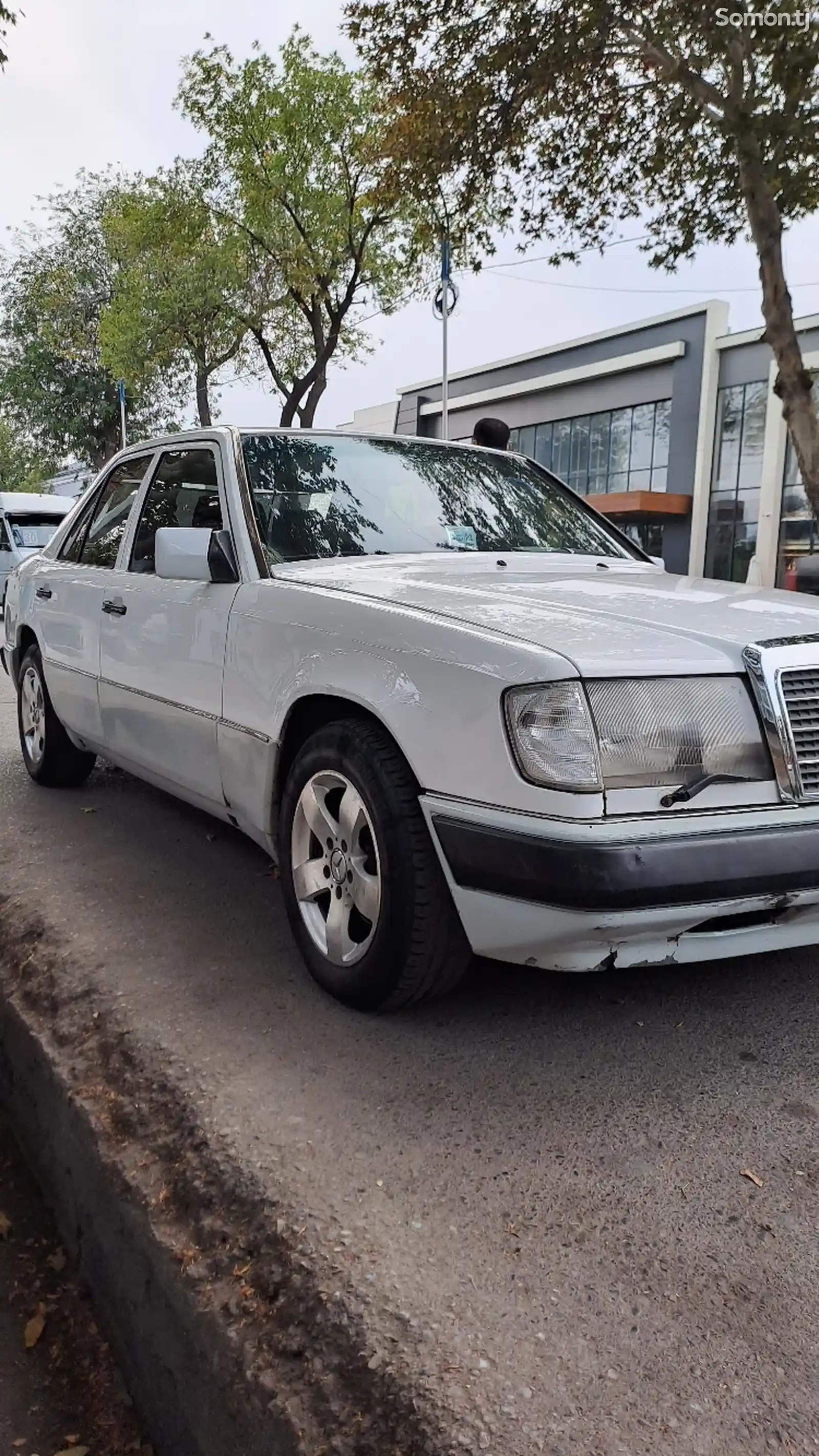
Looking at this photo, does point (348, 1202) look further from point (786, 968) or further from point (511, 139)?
point (511, 139)

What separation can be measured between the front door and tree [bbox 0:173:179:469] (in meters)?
27.9

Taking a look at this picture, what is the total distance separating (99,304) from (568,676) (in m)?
33.2

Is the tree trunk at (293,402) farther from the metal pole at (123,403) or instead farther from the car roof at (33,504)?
the metal pole at (123,403)

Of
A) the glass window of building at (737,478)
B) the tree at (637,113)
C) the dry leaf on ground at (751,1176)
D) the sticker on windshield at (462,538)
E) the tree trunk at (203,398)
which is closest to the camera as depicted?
the dry leaf on ground at (751,1176)

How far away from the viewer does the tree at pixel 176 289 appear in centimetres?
2020

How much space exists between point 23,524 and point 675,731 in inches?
840

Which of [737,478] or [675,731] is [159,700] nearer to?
[675,731]

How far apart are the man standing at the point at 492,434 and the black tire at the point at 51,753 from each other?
7.75 ft

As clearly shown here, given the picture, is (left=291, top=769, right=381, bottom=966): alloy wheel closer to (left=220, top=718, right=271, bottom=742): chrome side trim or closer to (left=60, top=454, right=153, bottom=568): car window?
(left=220, top=718, right=271, bottom=742): chrome side trim

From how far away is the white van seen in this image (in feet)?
69.1

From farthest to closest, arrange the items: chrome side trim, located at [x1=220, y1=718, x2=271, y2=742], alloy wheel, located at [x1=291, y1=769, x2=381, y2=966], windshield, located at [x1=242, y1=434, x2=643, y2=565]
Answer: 1. windshield, located at [x1=242, y1=434, x2=643, y2=565]
2. chrome side trim, located at [x1=220, y1=718, x2=271, y2=742]
3. alloy wheel, located at [x1=291, y1=769, x2=381, y2=966]

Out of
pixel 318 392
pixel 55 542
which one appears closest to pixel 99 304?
pixel 318 392

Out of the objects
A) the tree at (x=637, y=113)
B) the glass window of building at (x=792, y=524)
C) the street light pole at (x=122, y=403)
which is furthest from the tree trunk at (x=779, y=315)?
the street light pole at (x=122, y=403)

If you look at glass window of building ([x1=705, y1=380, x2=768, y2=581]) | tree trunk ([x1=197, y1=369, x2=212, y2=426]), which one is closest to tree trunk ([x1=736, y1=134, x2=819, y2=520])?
glass window of building ([x1=705, y1=380, x2=768, y2=581])
